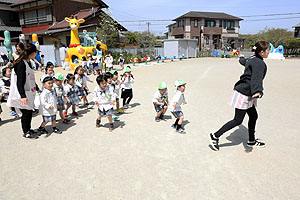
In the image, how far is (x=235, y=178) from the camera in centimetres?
279

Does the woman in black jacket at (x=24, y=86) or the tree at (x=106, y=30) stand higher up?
the tree at (x=106, y=30)

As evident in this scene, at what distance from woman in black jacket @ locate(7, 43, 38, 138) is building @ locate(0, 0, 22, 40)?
28024mm

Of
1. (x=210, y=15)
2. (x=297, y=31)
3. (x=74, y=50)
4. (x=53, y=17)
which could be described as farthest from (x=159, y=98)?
(x=297, y=31)

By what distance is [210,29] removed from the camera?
134ft

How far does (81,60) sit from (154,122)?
10541mm

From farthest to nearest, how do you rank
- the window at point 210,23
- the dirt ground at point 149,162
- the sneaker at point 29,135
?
the window at point 210,23, the sneaker at point 29,135, the dirt ground at point 149,162

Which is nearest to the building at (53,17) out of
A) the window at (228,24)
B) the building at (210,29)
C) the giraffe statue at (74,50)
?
the giraffe statue at (74,50)

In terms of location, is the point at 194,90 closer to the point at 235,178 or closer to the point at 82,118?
the point at 82,118

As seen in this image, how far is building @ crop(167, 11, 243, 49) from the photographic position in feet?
131

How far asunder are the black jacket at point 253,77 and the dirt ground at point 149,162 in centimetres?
105

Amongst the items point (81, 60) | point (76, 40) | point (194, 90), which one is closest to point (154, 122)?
point (194, 90)

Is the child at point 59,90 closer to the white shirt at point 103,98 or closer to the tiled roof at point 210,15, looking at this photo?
the white shirt at point 103,98

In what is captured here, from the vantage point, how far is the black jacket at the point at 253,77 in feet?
9.80

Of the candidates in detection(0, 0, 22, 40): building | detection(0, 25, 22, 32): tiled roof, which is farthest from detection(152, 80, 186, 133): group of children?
detection(0, 25, 22, 32): tiled roof
